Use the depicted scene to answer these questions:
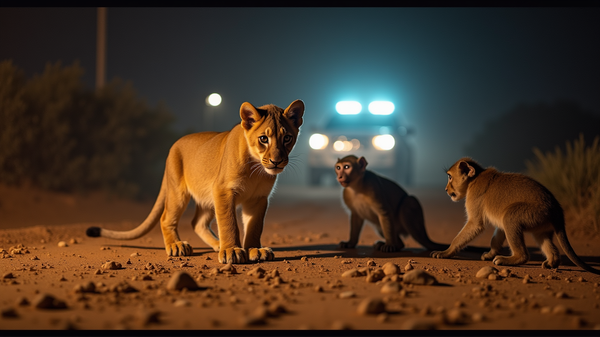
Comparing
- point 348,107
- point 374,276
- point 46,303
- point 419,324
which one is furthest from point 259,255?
point 348,107

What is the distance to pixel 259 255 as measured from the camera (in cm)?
565

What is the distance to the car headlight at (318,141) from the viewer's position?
1662 cm

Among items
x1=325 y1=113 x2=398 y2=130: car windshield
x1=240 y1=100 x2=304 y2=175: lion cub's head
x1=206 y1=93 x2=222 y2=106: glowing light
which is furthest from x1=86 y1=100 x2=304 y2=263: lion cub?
x1=325 y1=113 x2=398 y2=130: car windshield

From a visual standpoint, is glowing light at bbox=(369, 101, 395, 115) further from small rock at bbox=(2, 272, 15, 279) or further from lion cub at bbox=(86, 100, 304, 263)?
small rock at bbox=(2, 272, 15, 279)

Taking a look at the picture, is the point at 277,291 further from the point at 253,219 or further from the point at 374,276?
the point at 253,219

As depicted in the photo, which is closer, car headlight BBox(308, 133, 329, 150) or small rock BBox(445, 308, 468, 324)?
small rock BBox(445, 308, 468, 324)

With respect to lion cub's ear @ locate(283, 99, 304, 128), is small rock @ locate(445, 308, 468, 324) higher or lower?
lower

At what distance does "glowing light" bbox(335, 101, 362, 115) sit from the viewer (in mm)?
18641

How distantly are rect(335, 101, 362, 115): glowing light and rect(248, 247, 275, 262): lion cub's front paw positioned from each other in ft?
43.5

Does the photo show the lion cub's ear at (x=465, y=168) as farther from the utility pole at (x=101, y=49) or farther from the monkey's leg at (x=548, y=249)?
the utility pole at (x=101, y=49)

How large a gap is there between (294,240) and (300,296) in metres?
4.11

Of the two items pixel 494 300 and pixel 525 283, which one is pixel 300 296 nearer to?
pixel 494 300

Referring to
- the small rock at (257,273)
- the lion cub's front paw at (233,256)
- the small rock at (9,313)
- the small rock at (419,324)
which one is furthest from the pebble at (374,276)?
the small rock at (9,313)

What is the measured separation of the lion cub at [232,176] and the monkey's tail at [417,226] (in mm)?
1926
